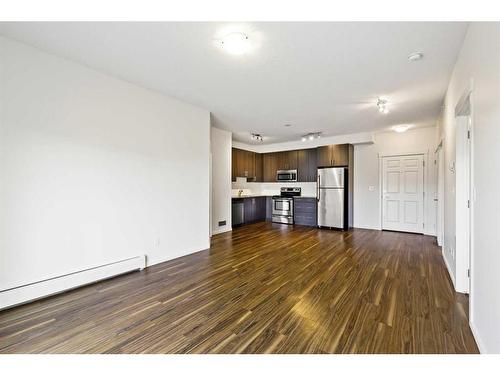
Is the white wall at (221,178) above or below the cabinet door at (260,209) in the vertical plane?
above

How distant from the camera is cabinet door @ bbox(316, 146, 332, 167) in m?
6.51

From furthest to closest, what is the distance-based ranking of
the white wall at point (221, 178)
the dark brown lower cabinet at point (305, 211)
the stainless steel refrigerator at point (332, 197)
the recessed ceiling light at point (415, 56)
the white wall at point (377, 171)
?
the dark brown lower cabinet at point (305, 211)
the stainless steel refrigerator at point (332, 197)
the white wall at point (221, 178)
the white wall at point (377, 171)
the recessed ceiling light at point (415, 56)

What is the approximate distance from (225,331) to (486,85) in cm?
270

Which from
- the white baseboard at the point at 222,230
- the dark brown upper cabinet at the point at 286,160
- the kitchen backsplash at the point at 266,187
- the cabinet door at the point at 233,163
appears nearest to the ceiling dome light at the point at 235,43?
the white baseboard at the point at 222,230

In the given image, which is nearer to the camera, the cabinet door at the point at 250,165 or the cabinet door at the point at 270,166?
the cabinet door at the point at 250,165

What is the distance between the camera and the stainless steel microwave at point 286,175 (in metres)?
7.30

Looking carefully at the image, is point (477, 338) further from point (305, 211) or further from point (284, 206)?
point (284, 206)

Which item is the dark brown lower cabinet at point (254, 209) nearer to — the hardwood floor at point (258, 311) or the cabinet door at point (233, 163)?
the cabinet door at point (233, 163)

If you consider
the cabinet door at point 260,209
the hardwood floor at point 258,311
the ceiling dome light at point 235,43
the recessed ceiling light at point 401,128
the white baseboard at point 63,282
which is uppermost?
the ceiling dome light at point 235,43

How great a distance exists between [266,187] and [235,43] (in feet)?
20.7

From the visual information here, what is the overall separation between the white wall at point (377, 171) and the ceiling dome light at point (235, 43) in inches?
207

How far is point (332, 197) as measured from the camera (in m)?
6.34

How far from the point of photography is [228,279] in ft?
9.89

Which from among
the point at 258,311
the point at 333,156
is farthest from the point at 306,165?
the point at 258,311
